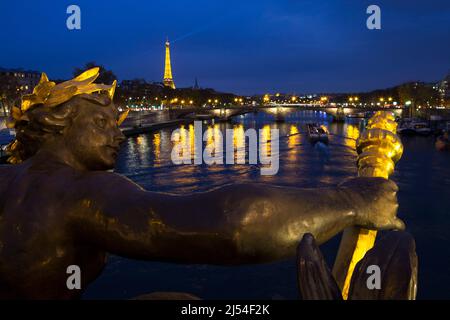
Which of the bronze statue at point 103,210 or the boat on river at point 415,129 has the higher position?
the bronze statue at point 103,210

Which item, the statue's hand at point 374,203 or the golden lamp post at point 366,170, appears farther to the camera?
the golden lamp post at point 366,170

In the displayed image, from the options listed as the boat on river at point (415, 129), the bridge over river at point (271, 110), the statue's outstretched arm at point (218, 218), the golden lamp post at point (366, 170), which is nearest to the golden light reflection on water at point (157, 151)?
the boat on river at point (415, 129)

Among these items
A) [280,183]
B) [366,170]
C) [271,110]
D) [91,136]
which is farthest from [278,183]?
[271,110]

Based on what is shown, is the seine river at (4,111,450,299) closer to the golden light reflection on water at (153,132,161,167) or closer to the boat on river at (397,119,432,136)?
the golden light reflection on water at (153,132,161,167)

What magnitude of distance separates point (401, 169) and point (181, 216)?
1003 inches

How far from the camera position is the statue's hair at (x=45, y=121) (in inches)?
50.6

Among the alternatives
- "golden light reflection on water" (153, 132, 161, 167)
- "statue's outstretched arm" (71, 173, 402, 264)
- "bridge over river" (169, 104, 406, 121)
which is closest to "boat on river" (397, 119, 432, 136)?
"bridge over river" (169, 104, 406, 121)

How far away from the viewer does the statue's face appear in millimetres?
1297

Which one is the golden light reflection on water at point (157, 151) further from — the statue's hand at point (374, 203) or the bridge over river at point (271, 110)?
the bridge over river at point (271, 110)

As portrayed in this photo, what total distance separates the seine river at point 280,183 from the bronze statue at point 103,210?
701 millimetres

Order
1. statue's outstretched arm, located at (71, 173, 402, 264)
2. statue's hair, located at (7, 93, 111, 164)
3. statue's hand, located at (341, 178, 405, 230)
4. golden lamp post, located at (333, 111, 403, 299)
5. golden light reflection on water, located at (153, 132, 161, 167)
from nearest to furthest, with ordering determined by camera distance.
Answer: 1. statue's outstretched arm, located at (71, 173, 402, 264)
2. statue's hand, located at (341, 178, 405, 230)
3. statue's hair, located at (7, 93, 111, 164)
4. golden lamp post, located at (333, 111, 403, 299)
5. golden light reflection on water, located at (153, 132, 161, 167)

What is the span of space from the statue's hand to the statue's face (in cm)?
71

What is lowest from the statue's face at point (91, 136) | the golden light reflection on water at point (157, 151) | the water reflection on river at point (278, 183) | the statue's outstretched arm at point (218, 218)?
the water reflection on river at point (278, 183)
